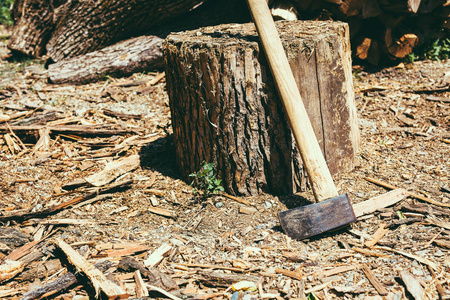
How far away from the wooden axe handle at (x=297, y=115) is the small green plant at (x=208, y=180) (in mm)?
701

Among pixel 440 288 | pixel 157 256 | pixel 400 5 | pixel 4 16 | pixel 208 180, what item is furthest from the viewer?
pixel 4 16

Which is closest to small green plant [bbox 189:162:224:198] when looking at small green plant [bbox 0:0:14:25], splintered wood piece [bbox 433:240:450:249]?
splintered wood piece [bbox 433:240:450:249]

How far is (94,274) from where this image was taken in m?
2.26

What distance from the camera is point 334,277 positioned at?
2.27 metres

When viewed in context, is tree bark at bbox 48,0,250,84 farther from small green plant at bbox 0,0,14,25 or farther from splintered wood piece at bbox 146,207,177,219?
small green plant at bbox 0,0,14,25

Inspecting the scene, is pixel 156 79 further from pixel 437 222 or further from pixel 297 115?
pixel 437 222

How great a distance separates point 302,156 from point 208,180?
0.76 meters

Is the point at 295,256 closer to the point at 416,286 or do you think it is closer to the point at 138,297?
Result: the point at 416,286

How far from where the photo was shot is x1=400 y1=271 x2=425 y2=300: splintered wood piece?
209cm

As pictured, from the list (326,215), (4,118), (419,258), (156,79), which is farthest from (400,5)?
(4,118)

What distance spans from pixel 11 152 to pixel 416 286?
11.9 feet

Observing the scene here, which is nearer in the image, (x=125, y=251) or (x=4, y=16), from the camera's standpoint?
(x=125, y=251)

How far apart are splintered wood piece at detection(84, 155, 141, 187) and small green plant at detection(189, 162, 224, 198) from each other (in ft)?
2.40

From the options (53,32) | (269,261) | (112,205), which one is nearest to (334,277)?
(269,261)
